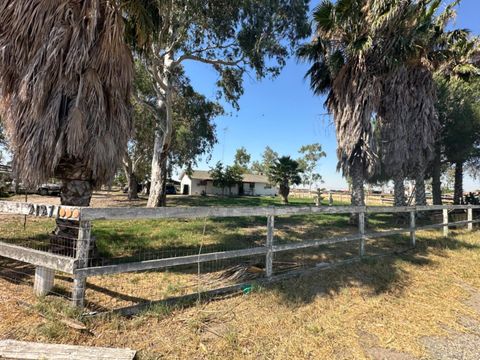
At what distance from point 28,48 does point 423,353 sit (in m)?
7.06

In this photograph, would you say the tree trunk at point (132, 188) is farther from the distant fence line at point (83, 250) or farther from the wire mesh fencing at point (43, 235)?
the distant fence line at point (83, 250)

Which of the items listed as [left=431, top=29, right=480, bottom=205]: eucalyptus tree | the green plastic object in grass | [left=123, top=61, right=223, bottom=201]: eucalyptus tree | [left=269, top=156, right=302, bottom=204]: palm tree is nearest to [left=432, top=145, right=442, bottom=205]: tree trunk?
[left=431, top=29, right=480, bottom=205]: eucalyptus tree

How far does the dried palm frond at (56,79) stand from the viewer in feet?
14.4

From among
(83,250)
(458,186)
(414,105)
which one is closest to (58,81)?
(83,250)

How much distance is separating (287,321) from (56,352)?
2601 millimetres

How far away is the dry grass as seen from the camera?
116 inches

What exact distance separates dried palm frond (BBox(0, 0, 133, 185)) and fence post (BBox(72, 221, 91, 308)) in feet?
6.90

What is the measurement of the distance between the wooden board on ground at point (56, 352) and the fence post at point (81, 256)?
0.55 meters

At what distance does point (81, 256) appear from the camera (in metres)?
3.08

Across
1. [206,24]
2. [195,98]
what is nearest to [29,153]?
[206,24]

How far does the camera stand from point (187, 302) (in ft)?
12.8

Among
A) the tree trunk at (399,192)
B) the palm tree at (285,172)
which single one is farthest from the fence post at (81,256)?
the palm tree at (285,172)

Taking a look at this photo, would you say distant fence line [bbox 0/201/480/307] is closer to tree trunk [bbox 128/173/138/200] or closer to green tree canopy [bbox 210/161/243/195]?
tree trunk [bbox 128/173/138/200]

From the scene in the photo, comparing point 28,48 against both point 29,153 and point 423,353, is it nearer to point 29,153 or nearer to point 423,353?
point 29,153
